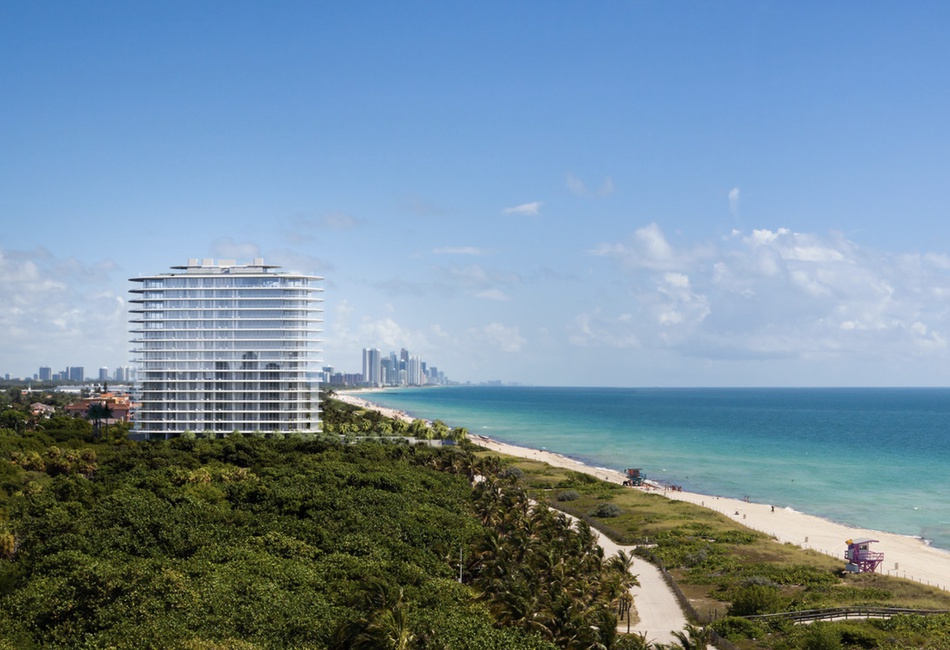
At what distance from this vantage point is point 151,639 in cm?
3005

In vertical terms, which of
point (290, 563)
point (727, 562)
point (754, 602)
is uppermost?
point (290, 563)

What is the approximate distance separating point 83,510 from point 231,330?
2357 inches

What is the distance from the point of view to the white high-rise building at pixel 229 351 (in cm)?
11512

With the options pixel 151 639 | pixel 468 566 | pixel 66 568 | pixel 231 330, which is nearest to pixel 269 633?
pixel 151 639

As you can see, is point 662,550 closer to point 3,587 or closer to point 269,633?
point 269,633

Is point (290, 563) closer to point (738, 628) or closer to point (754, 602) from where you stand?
point (738, 628)

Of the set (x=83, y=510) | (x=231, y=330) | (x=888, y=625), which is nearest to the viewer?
(x=888, y=625)

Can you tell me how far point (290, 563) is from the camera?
42781mm

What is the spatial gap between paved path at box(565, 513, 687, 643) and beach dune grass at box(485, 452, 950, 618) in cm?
160

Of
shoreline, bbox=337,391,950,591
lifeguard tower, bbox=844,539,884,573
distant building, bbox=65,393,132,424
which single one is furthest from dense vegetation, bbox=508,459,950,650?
distant building, bbox=65,393,132,424

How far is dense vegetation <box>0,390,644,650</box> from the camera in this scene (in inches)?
1289

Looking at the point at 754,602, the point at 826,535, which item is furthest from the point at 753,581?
the point at 826,535

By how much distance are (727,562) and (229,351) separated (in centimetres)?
7949

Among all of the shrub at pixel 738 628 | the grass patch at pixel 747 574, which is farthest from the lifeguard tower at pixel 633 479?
the shrub at pixel 738 628
